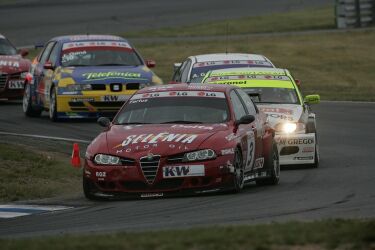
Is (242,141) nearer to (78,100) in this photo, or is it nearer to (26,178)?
(26,178)

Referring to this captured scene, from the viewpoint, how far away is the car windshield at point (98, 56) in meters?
24.0

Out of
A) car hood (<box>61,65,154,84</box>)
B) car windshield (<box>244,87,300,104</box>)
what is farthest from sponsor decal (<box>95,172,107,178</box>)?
car hood (<box>61,65,154,84</box>)

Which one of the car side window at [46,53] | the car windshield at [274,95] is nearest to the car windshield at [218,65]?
the car windshield at [274,95]

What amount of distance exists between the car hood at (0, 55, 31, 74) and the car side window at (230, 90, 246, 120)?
42.1ft

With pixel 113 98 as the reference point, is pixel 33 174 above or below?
above

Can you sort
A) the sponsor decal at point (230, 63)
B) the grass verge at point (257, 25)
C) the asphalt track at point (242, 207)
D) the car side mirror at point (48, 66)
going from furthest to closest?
the grass verge at point (257, 25), the car side mirror at point (48, 66), the sponsor decal at point (230, 63), the asphalt track at point (242, 207)

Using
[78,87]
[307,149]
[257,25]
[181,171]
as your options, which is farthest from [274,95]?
[257,25]

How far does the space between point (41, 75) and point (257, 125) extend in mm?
10405

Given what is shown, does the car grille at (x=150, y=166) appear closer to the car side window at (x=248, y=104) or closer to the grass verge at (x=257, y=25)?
the car side window at (x=248, y=104)

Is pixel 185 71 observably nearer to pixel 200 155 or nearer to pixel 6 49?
pixel 6 49

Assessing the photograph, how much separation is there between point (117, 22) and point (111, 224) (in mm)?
37238

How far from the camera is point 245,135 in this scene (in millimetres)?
14156

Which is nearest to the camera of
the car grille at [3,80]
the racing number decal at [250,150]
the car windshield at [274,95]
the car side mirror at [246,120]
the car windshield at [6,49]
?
the car side mirror at [246,120]

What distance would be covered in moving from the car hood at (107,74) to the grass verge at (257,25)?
1995cm
